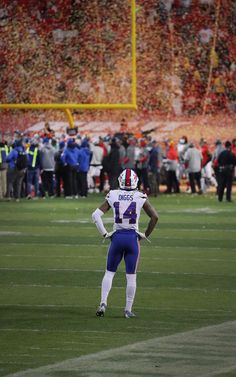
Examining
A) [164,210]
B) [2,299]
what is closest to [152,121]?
[164,210]

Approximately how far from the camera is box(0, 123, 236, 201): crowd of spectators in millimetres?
40406

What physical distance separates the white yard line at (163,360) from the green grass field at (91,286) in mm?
211

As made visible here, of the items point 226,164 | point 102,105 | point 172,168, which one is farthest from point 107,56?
point 226,164

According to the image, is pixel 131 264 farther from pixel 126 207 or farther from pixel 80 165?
pixel 80 165

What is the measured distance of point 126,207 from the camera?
51.9 ft

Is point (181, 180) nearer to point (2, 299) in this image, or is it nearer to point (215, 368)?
point (2, 299)

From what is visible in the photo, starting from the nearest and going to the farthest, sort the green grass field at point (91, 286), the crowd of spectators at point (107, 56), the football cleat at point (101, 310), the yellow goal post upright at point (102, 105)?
the green grass field at point (91, 286)
the football cleat at point (101, 310)
the yellow goal post upright at point (102, 105)
the crowd of spectators at point (107, 56)

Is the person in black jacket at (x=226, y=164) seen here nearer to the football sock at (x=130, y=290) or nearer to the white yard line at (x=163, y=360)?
the football sock at (x=130, y=290)

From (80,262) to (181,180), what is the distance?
2920cm

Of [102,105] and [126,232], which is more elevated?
[102,105]

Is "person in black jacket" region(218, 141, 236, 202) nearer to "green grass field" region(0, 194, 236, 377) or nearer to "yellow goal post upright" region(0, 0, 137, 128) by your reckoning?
"green grass field" region(0, 194, 236, 377)

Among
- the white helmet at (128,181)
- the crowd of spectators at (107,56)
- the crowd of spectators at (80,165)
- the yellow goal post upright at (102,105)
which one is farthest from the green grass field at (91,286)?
the crowd of spectators at (107,56)

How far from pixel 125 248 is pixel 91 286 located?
326 cm

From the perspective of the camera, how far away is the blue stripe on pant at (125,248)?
15.8 m
